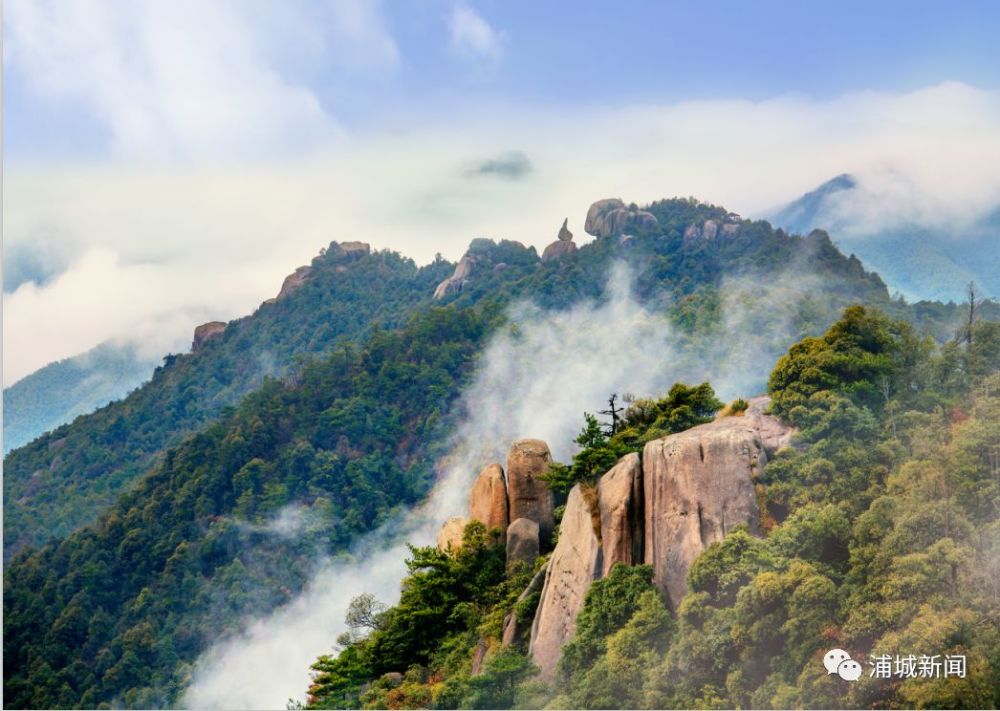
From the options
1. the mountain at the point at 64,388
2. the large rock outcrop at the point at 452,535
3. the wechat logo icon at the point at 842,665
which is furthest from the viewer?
the mountain at the point at 64,388

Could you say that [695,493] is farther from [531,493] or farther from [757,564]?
[531,493]

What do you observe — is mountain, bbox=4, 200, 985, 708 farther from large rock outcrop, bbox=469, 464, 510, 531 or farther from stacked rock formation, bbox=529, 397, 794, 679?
stacked rock formation, bbox=529, 397, 794, 679

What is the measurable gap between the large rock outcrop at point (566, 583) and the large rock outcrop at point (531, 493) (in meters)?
1.45

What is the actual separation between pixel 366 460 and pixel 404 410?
2.62 meters

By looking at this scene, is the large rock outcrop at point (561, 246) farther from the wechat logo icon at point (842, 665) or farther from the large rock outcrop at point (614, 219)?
the wechat logo icon at point (842, 665)

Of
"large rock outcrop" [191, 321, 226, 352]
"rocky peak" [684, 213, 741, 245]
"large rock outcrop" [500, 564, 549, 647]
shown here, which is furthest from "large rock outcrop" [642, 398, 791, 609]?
"large rock outcrop" [191, 321, 226, 352]

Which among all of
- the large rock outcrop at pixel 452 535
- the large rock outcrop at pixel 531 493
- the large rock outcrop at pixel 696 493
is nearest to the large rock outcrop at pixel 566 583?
the large rock outcrop at pixel 696 493

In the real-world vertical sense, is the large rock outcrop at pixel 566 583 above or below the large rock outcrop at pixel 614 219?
below

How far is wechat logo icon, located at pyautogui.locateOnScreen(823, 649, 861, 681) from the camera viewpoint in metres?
8.93

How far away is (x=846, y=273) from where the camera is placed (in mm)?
29156

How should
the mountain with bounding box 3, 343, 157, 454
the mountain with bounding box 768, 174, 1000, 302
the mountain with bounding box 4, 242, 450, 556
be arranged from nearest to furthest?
the mountain with bounding box 768, 174, 1000, 302
the mountain with bounding box 4, 242, 450, 556
the mountain with bounding box 3, 343, 157, 454

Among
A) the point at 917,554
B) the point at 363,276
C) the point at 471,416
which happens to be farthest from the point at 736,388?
the point at 363,276

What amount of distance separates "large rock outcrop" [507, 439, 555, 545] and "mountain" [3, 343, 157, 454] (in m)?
18.8

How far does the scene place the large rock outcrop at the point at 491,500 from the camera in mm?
13297
